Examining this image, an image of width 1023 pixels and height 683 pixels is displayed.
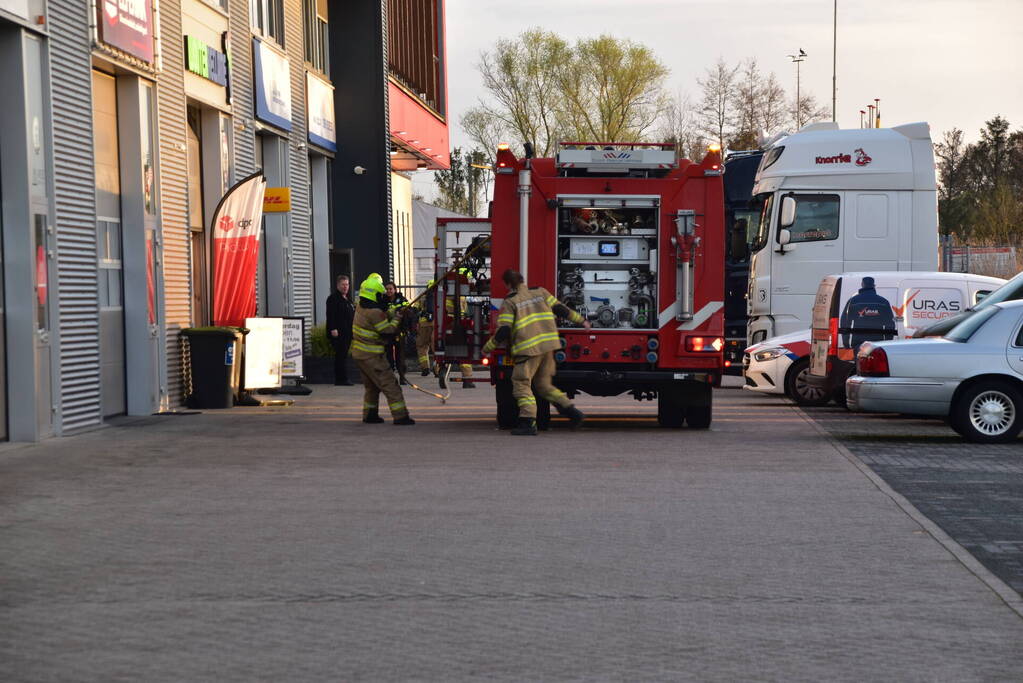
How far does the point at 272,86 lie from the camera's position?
26.6 m

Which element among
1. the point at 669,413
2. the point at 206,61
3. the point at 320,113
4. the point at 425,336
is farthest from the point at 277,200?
the point at 669,413

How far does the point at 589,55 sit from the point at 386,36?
1365 inches

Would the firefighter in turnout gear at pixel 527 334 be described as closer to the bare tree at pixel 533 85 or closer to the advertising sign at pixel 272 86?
the advertising sign at pixel 272 86

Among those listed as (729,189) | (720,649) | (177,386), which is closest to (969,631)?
(720,649)

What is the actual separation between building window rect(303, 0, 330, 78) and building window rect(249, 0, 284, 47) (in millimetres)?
3252

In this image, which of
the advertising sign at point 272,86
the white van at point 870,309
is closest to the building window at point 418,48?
the advertising sign at point 272,86

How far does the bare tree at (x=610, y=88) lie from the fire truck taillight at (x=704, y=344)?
2028 inches

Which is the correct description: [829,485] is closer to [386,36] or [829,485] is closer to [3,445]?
[3,445]

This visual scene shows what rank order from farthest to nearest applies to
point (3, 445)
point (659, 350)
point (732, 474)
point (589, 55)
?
point (589, 55)
point (659, 350)
point (3, 445)
point (732, 474)

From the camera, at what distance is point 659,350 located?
17125 mm

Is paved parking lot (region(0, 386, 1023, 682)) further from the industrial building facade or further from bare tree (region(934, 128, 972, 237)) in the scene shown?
bare tree (region(934, 128, 972, 237))

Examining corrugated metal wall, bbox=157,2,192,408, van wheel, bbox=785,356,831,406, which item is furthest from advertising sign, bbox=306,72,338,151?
van wheel, bbox=785,356,831,406

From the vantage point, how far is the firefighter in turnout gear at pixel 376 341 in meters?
18.1

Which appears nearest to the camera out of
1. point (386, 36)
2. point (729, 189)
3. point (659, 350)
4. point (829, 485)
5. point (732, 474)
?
point (829, 485)
